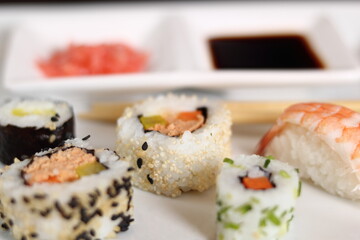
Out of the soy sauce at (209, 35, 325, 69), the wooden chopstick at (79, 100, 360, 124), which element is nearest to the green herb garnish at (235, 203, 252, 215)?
the wooden chopstick at (79, 100, 360, 124)

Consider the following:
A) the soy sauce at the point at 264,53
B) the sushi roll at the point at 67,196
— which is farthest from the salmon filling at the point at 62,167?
the soy sauce at the point at 264,53

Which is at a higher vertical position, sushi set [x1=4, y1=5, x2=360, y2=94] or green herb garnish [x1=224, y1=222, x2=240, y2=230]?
sushi set [x1=4, y1=5, x2=360, y2=94]

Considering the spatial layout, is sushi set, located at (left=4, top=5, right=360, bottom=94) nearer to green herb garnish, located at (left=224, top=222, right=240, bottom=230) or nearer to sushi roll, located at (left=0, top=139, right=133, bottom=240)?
sushi roll, located at (left=0, top=139, right=133, bottom=240)

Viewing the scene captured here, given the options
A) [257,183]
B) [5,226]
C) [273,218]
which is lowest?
[5,226]

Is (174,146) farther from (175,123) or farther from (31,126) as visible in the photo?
(31,126)

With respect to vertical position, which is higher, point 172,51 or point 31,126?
point 172,51

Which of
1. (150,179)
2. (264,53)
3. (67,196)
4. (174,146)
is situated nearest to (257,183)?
(174,146)

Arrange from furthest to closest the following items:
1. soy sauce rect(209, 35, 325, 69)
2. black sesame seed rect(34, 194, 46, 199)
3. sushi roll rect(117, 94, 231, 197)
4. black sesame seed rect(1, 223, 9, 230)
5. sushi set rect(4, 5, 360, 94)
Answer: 1. soy sauce rect(209, 35, 325, 69)
2. sushi set rect(4, 5, 360, 94)
3. sushi roll rect(117, 94, 231, 197)
4. black sesame seed rect(1, 223, 9, 230)
5. black sesame seed rect(34, 194, 46, 199)

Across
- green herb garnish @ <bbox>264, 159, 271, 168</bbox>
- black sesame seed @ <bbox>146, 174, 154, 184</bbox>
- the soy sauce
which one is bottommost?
black sesame seed @ <bbox>146, 174, 154, 184</bbox>
